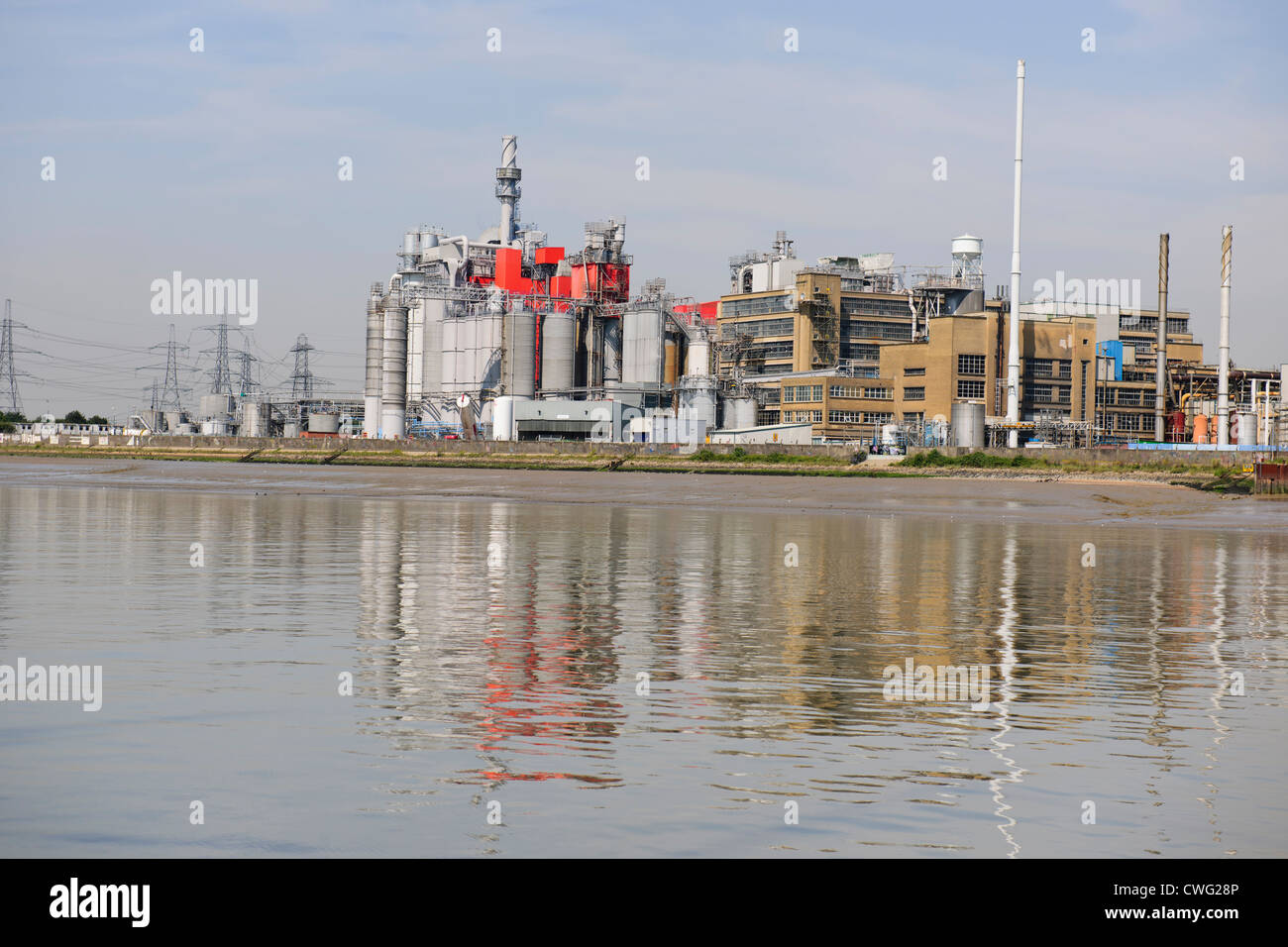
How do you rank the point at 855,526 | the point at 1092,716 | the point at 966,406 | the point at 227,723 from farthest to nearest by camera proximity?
1. the point at 966,406
2. the point at 855,526
3. the point at 1092,716
4. the point at 227,723

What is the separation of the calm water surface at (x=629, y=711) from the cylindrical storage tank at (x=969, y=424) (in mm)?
83394

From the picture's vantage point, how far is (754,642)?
19266mm

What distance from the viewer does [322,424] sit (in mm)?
181250

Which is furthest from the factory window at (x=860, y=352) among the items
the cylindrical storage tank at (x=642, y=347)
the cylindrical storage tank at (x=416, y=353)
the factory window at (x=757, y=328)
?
the cylindrical storage tank at (x=416, y=353)

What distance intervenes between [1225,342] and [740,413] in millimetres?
48931

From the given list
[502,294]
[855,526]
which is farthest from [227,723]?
[502,294]

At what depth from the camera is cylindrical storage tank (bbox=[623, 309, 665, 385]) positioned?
155875 mm

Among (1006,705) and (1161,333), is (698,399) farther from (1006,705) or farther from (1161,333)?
(1006,705)

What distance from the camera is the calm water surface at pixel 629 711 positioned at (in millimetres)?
9797

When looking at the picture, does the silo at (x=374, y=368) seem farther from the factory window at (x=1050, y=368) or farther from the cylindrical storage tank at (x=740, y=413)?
the factory window at (x=1050, y=368)

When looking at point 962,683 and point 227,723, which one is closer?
point 227,723

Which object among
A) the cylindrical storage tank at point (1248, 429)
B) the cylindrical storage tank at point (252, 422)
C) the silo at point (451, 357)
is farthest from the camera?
the cylindrical storage tank at point (252, 422)
